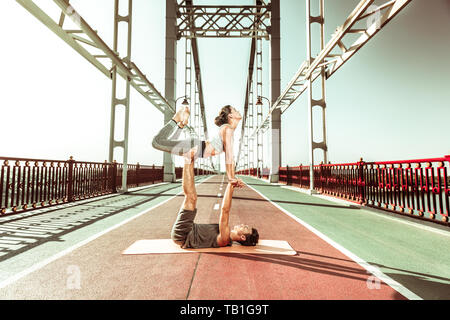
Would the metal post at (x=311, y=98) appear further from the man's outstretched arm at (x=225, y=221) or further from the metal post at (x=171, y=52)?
the metal post at (x=171, y=52)

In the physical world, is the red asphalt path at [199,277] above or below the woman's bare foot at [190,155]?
below

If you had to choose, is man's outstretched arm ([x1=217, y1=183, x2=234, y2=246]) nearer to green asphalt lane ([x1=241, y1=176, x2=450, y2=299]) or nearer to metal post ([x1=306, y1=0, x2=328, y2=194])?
green asphalt lane ([x1=241, y1=176, x2=450, y2=299])

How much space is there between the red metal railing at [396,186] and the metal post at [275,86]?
10.7 meters

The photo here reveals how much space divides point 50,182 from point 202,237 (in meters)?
5.94

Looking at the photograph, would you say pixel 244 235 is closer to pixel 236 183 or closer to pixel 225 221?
pixel 225 221

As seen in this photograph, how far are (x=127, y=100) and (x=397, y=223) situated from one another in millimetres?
12846

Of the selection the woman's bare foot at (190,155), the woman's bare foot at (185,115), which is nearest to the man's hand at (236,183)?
the woman's bare foot at (190,155)

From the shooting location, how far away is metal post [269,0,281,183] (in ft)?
70.0

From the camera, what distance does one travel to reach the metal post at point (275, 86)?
840 inches

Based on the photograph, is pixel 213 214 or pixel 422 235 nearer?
→ pixel 422 235
